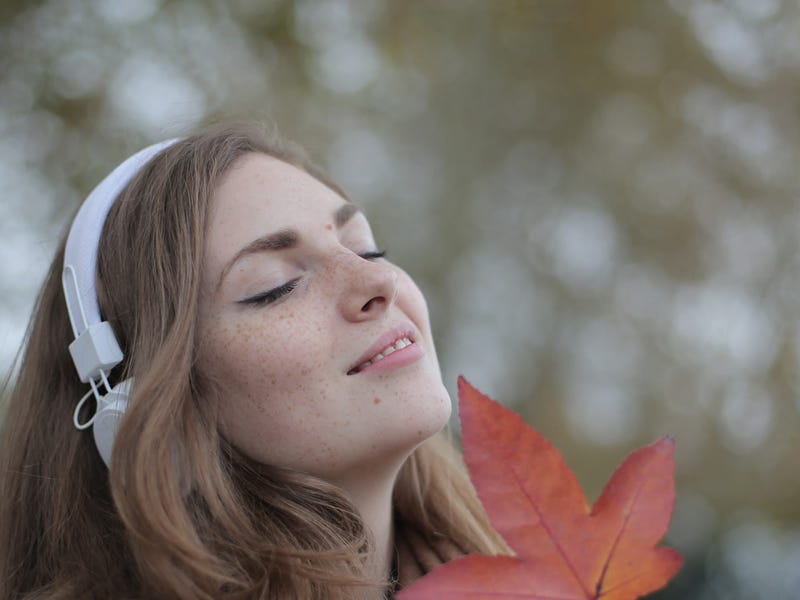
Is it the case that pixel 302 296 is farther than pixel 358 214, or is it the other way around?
pixel 358 214

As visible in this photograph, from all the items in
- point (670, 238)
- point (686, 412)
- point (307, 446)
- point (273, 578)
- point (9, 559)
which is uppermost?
point (307, 446)

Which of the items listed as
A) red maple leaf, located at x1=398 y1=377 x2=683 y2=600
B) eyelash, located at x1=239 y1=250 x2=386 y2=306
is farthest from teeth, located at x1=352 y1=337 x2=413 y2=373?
red maple leaf, located at x1=398 y1=377 x2=683 y2=600

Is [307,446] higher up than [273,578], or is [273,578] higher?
[307,446]

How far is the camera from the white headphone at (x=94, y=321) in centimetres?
102

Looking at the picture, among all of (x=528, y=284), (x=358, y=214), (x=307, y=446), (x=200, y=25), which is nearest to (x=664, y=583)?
(x=307, y=446)

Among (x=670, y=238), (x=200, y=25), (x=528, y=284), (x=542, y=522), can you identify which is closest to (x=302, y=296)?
(x=542, y=522)

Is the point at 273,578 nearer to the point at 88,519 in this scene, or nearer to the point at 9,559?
the point at 88,519

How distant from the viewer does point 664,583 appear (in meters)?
0.53

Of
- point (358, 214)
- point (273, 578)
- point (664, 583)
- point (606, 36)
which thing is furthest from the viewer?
point (606, 36)

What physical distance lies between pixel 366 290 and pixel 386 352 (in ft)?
0.26

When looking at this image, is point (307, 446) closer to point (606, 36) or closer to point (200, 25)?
point (200, 25)

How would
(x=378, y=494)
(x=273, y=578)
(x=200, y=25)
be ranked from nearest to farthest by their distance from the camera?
1. (x=273, y=578)
2. (x=378, y=494)
3. (x=200, y=25)

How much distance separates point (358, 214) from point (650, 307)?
344 cm

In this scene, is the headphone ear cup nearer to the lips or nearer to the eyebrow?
the eyebrow
